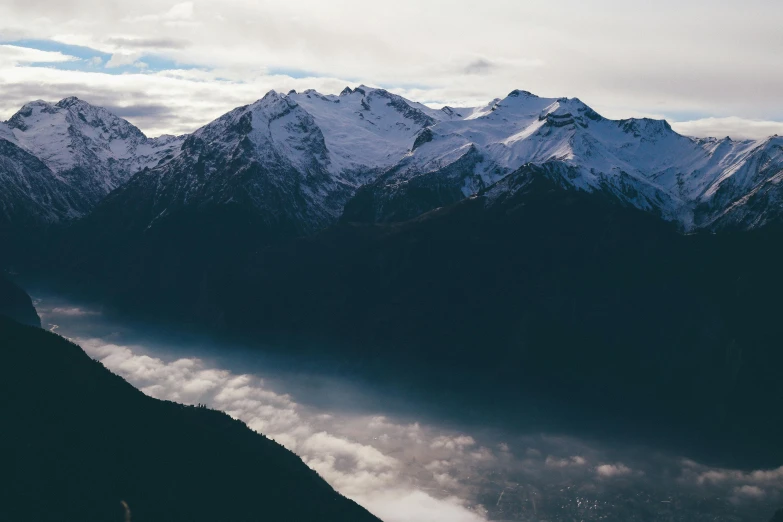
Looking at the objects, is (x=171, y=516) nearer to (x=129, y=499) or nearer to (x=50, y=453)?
(x=129, y=499)

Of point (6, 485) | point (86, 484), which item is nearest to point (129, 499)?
point (86, 484)

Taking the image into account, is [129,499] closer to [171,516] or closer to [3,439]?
[171,516]

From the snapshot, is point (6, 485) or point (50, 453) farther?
point (50, 453)

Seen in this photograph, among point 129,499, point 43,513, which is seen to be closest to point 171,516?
point 129,499

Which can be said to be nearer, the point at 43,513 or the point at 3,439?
the point at 43,513

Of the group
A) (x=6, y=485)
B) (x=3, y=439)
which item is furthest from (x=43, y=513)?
(x=3, y=439)

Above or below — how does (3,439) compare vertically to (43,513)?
above

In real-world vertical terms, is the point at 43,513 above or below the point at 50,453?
below

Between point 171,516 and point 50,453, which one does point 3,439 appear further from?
point 171,516
